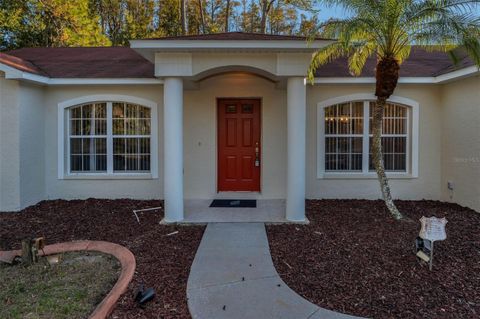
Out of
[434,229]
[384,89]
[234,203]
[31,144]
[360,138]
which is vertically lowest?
[234,203]

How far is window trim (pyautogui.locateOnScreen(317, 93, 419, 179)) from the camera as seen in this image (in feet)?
28.1

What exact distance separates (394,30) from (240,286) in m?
5.27

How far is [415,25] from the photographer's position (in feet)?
20.6

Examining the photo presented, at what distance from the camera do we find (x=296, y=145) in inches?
262

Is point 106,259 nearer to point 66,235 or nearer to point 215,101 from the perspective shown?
point 66,235

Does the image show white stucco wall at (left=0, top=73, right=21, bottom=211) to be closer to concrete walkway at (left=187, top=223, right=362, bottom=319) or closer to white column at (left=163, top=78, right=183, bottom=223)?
white column at (left=163, top=78, right=183, bottom=223)

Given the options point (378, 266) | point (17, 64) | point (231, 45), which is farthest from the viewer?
point (17, 64)

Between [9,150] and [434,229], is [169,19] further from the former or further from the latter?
[434,229]

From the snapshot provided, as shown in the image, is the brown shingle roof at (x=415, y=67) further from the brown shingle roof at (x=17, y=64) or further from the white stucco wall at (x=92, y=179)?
the brown shingle roof at (x=17, y=64)

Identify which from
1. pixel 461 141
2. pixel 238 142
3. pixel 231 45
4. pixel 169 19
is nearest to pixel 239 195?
pixel 238 142

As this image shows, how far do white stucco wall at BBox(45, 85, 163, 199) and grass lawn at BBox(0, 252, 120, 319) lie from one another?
3737 millimetres

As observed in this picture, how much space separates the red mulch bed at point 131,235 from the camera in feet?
12.4

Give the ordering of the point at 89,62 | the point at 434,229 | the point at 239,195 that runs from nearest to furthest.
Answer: the point at 434,229, the point at 239,195, the point at 89,62

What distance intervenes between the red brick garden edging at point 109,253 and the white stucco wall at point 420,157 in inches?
200
